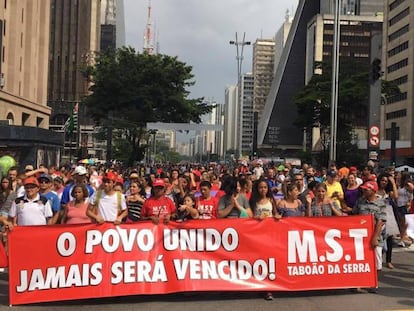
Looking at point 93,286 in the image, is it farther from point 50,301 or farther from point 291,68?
point 291,68

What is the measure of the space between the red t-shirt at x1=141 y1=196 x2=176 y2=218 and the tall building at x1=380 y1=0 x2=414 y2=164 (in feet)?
224

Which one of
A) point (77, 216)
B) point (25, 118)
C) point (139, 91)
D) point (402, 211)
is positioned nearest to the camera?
point (77, 216)

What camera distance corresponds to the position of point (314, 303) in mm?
6926

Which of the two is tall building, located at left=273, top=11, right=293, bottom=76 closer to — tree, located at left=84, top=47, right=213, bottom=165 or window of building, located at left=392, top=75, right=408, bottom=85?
window of building, located at left=392, top=75, right=408, bottom=85

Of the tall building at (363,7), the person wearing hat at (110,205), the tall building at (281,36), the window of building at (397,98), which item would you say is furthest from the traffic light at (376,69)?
the tall building at (281,36)

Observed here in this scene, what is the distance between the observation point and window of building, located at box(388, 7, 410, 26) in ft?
271

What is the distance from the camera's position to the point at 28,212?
26.1 feet

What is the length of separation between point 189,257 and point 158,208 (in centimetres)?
94

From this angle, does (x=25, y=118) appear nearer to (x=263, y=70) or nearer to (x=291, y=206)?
(x=291, y=206)

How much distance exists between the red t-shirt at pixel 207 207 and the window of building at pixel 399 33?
8153cm

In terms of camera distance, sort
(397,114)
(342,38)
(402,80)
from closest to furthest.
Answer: (402,80) → (397,114) → (342,38)

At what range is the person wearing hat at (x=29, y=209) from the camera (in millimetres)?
7938

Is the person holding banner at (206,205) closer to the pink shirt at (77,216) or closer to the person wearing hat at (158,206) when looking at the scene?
the person wearing hat at (158,206)

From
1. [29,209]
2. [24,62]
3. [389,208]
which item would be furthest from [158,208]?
[24,62]
